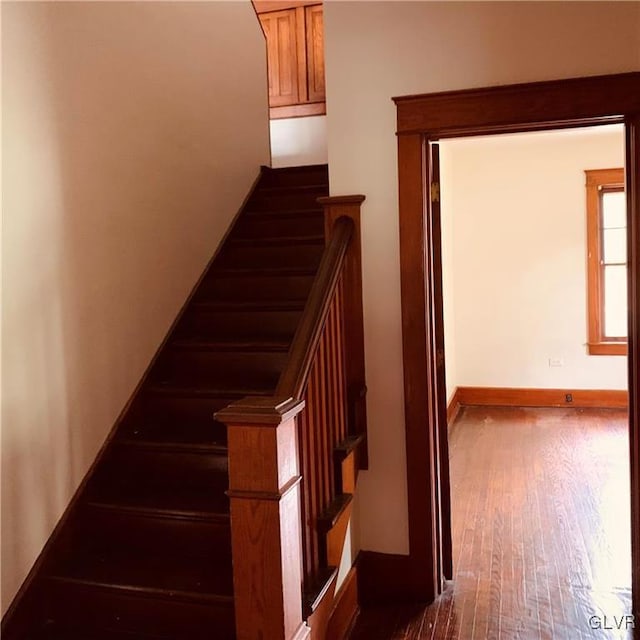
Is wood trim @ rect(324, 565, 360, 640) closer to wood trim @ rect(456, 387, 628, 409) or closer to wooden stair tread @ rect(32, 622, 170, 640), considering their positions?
wooden stair tread @ rect(32, 622, 170, 640)

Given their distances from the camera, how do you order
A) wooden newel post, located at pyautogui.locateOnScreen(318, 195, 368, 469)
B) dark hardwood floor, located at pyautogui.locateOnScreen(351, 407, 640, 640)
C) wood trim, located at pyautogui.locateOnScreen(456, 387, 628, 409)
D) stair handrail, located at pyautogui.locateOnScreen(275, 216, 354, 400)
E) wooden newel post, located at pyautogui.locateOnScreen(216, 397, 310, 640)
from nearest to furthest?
wooden newel post, located at pyautogui.locateOnScreen(216, 397, 310, 640) → stair handrail, located at pyautogui.locateOnScreen(275, 216, 354, 400) → dark hardwood floor, located at pyautogui.locateOnScreen(351, 407, 640, 640) → wooden newel post, located at pyautogui.locateOnScreen(318, 195, 368, 469) → wood trim, located at pyautogui.locateOnScreen(456, 387, 628, 409)

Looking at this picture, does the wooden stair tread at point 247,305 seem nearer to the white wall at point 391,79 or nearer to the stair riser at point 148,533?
the white wall at point 391,79

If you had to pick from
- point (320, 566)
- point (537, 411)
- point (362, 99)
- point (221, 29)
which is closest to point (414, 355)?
point (320, 566)

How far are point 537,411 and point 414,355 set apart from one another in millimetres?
4124

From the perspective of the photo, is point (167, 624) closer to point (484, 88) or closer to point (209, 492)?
point (209, 492)

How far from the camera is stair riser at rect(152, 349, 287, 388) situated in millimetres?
3045

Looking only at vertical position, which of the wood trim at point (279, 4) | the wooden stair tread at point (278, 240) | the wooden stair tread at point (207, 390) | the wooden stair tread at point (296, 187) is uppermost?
the wood trim at point (279, 4)

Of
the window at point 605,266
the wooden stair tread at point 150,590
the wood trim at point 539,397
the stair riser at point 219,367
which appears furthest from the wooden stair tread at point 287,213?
the window at point 605,266

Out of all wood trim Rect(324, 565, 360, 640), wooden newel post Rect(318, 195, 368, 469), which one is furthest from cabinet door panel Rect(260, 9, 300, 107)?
wood trim Rect(324, 565, 360, 640)

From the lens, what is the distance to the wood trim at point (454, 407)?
6088mm

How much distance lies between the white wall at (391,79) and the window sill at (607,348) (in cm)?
435

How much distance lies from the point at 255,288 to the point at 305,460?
1.59 m

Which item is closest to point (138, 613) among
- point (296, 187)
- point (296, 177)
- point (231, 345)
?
point (231, 345)

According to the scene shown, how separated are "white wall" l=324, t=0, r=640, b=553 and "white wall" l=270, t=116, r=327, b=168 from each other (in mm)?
2752
